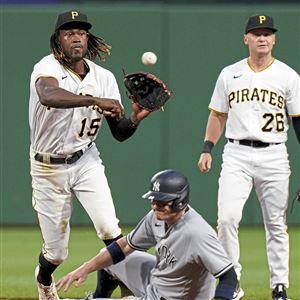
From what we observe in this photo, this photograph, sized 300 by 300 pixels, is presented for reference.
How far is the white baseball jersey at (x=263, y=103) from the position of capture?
8.69 m

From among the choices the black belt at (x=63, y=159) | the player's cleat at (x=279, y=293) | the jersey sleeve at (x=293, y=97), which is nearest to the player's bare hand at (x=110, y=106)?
the black belt at (x=63, y=159)

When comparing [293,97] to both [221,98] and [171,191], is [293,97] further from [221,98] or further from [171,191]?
[171,191]

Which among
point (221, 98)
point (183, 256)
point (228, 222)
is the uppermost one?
point (221, 98)

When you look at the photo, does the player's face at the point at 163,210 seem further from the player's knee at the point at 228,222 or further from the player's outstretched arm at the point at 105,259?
the player's knee at the point at 228,222

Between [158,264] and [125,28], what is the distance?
7876 mm

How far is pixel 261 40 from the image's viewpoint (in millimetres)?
8703

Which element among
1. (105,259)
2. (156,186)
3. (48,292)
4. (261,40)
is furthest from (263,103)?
(105,259)

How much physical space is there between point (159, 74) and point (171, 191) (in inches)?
310

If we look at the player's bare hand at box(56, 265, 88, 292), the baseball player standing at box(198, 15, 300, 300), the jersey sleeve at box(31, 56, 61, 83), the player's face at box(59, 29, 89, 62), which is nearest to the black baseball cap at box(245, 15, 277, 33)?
the baseball player standing at box(198, 15, 300, 300)

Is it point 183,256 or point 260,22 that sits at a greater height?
point 260,22

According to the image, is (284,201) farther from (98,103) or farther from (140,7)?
(140,7)

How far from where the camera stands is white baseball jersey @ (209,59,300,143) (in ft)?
28.5

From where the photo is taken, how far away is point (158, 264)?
274 inches

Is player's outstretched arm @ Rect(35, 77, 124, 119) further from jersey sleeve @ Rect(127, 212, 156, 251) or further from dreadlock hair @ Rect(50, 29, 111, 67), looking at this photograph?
jersey sleeve @ Rect(127, 212, 156, 251)
